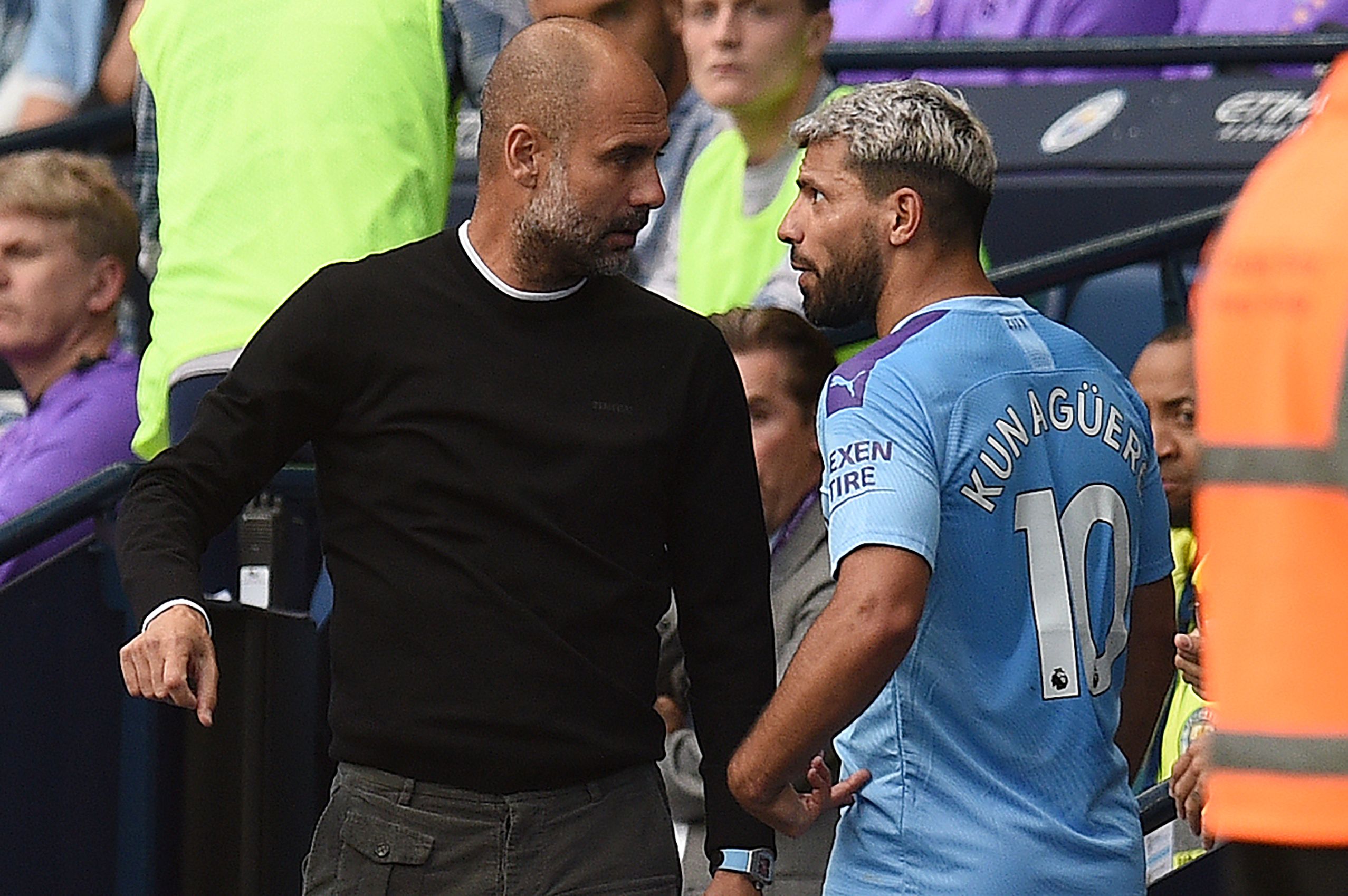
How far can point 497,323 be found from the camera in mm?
3512

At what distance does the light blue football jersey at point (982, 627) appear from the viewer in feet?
10.7

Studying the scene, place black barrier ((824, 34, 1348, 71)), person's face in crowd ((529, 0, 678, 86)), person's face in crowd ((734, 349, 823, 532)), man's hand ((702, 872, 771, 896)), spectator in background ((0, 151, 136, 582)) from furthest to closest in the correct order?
black barrier ((824, 34, 1348, 71)) → spectator in background ((0, 151, 136, 582)) → person's face in crowd ((529, 0, 678, 86)) → person's face in crowd ((734, 349, 823, 532)) → man's hand ((702, 872, 771, 896))

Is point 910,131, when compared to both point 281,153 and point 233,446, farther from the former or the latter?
point 281,153

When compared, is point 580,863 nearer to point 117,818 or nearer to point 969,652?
point 969,652

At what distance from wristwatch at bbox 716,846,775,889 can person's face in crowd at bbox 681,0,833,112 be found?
2106 mm

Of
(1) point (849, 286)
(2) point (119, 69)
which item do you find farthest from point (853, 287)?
(2) point (119, 69)

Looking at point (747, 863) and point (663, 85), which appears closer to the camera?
point (747, 863)

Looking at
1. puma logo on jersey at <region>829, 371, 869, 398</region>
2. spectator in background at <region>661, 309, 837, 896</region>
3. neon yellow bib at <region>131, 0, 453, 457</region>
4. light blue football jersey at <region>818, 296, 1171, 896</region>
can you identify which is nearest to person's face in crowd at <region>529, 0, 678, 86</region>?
neon yellow bib at <region>131, 0, 453, 457</region>

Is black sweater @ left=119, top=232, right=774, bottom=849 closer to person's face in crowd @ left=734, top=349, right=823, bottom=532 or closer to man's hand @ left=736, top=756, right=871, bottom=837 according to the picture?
man's hand @ left=736, top=756, right=871, bottom=837

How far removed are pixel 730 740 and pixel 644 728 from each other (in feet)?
0.44

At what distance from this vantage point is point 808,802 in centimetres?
332

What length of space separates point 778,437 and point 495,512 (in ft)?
3.32

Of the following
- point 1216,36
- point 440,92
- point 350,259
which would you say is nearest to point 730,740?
point 350,259

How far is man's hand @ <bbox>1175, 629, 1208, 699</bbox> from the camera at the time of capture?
362 centimetres
